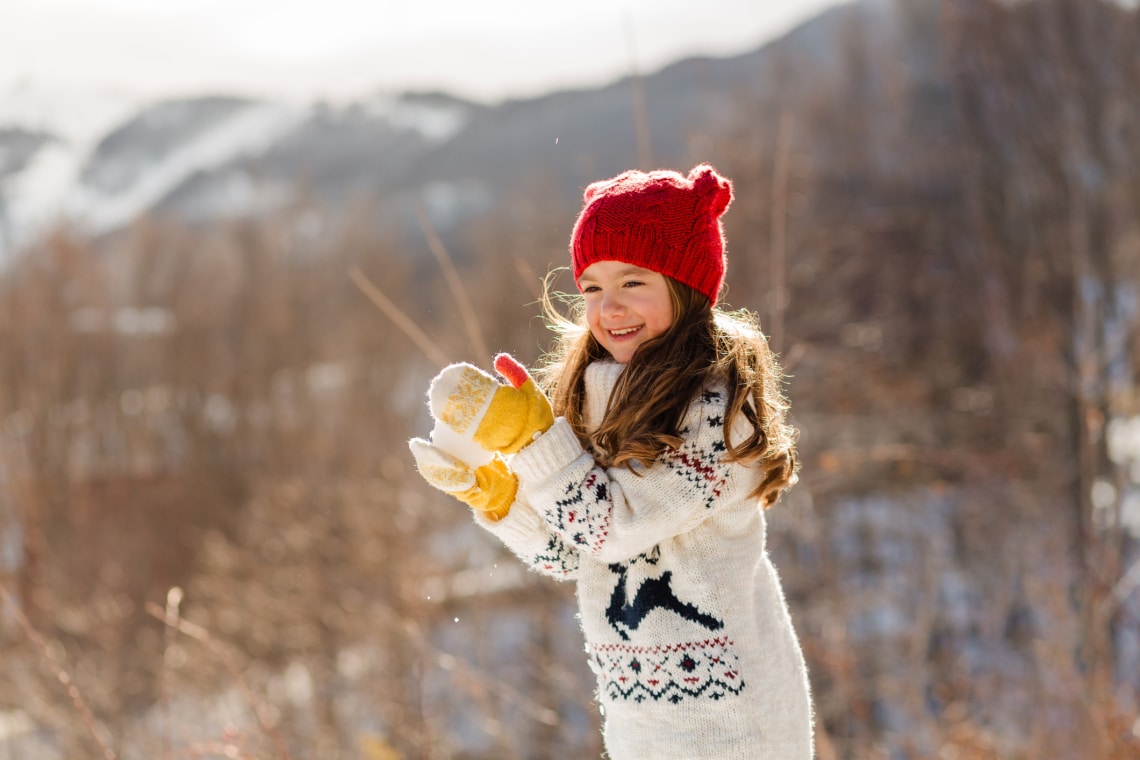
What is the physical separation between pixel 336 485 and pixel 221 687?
5015 mm

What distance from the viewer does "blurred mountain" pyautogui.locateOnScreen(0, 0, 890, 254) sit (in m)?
17.1

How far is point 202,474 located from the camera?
1947 centimetres

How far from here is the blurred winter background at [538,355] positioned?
8.22 metres

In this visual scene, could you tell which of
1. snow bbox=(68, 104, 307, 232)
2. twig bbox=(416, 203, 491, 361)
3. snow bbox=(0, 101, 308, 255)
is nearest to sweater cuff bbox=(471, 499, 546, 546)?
twig bbox=(416, 203, 491, 361)

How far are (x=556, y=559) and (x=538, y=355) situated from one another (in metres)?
0.47

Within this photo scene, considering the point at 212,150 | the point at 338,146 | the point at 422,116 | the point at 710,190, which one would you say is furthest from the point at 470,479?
the point at 212,150

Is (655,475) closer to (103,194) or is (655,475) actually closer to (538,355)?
(538,355)

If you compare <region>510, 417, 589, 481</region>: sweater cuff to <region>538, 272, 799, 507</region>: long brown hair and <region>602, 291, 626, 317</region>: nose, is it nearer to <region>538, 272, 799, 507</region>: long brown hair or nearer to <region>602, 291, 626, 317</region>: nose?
<region>538, 272, 799, 507</region>: long brown hair

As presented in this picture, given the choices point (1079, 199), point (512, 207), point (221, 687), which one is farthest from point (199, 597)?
point (1079, 199)

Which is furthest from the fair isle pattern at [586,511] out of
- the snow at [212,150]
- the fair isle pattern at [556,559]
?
the snow at [212,150]

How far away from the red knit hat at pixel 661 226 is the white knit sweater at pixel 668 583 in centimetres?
18

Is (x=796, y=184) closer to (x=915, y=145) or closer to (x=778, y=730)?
(x=915, y=145)

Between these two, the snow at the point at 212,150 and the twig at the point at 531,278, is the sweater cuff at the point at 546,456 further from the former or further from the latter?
the snow at the point at 212,150

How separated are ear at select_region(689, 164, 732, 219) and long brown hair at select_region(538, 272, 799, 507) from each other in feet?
0.44
